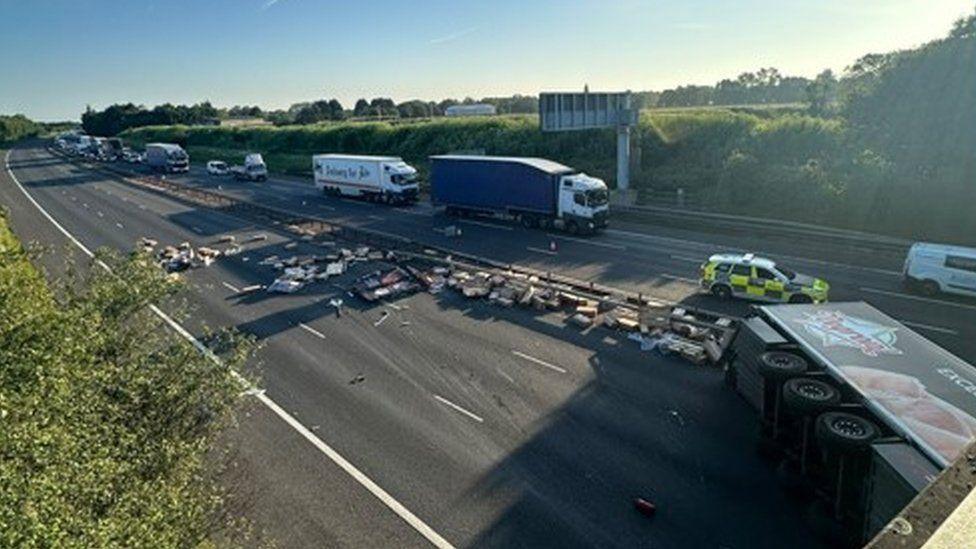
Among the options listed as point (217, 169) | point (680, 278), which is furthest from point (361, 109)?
point (680, 278)

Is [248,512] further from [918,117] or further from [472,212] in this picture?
[918,117]

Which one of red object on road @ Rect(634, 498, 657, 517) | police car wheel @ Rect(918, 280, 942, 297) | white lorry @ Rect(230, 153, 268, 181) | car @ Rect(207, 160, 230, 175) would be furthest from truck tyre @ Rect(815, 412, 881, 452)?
car @ Rect(207, 160, 230, 175)

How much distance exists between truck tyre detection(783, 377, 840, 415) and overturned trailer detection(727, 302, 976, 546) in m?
0.02

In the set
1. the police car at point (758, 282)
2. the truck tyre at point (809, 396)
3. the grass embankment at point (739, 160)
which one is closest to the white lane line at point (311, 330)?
the police car at point (758, 282)

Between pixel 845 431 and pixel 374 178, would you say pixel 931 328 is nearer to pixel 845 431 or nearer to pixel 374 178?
pixel 845 431

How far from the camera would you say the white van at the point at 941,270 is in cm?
2389

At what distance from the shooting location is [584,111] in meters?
44.4

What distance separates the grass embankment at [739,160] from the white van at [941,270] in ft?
33.7

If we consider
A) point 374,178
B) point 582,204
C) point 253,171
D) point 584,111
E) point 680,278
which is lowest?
point 680,278

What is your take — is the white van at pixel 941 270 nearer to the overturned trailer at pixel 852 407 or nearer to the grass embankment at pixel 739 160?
the grass embankment at pixel 739 160

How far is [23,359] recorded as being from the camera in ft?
33.1

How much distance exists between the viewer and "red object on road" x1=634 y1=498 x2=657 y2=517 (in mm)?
12859

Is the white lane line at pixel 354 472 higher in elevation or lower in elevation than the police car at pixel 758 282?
lower

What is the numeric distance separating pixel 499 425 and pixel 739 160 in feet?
114
